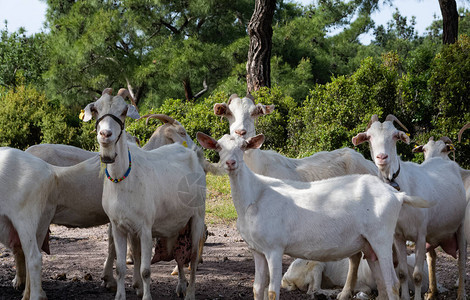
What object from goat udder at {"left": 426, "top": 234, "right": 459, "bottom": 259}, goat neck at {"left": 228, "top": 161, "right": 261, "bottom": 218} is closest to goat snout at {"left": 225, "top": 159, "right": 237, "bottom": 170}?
goat neck at {"left": 228, "top": 161, "right": 261, "bottom": 218}

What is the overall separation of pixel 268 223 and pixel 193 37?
75.4ft

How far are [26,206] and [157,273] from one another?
2.56 metres

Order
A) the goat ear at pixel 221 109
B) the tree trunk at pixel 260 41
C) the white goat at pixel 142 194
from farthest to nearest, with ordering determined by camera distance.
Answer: the tree trunk at pixel 260 41, the goat ear at pixel 221 109, the white goat at pixel 142 194

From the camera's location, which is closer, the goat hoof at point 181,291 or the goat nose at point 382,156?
the goat nose at point 382,156

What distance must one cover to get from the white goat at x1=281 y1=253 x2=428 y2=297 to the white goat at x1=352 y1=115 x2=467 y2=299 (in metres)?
0.48

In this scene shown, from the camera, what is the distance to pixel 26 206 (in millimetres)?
5734

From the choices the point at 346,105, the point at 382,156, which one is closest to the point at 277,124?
the point at 346,105

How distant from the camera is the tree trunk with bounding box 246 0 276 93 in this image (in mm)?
12289

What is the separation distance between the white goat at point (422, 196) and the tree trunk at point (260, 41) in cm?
584

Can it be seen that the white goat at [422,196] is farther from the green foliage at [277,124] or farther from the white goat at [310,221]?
the green foliage at [277,124]

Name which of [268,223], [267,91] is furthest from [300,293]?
[267,91]

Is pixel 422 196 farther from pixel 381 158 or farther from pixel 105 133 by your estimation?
pixel 105 133

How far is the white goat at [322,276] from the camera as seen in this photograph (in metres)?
6.54

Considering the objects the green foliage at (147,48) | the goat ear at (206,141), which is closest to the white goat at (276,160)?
the goat ear at (206,141)
